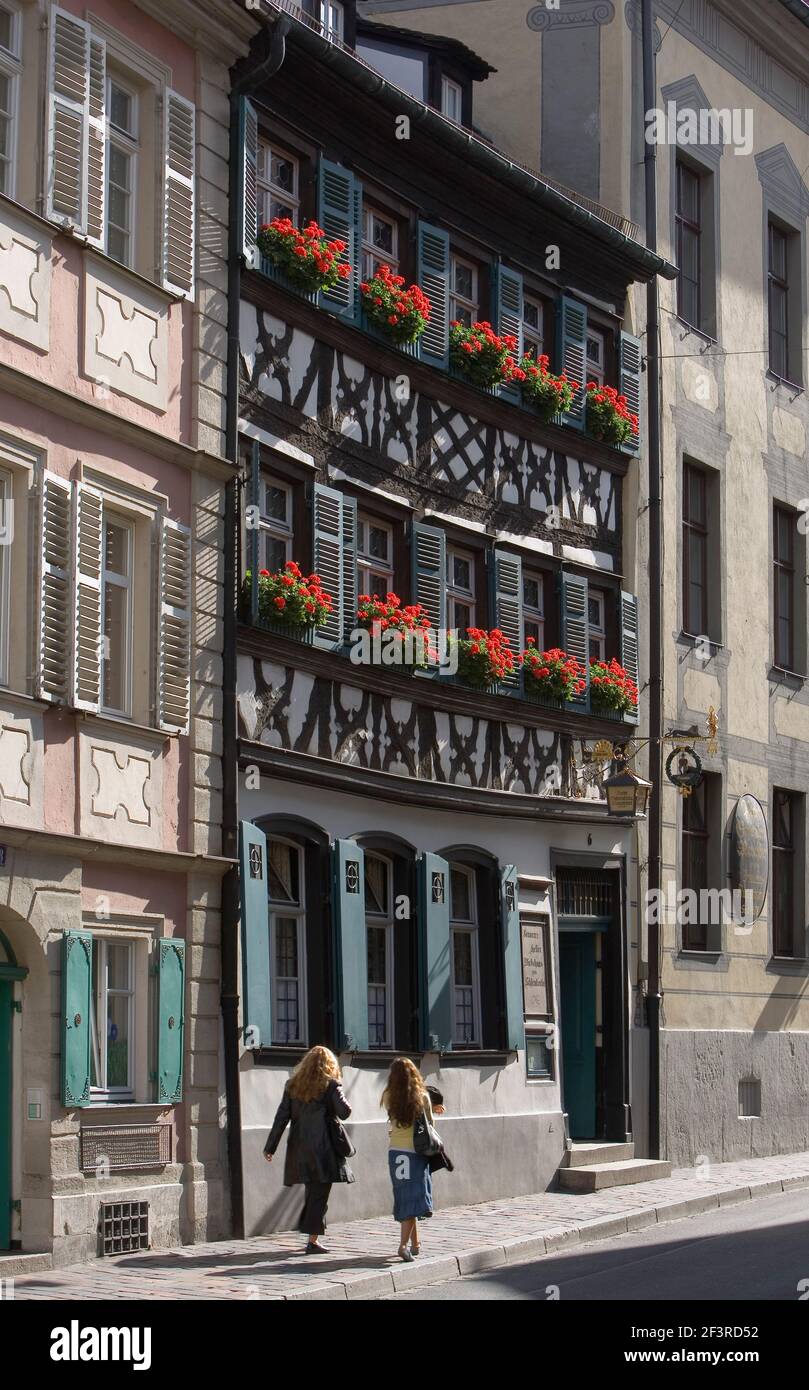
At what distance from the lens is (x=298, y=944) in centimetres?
1897

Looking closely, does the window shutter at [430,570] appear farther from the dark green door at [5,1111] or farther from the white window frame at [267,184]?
the dark green door at [5,1111]

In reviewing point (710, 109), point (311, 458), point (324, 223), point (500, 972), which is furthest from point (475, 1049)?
point (710, 109)

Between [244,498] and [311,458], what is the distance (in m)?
1.30

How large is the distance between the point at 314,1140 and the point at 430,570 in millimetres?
6761

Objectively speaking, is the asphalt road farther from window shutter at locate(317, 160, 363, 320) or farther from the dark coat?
window shutter at locate(317, 160, 363, 320)

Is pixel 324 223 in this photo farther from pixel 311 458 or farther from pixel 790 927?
pixel 790 927

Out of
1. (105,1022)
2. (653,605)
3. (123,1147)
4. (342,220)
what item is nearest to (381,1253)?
(123,1147)

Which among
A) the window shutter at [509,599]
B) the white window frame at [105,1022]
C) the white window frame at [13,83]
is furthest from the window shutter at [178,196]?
the window shutter at [509,599]

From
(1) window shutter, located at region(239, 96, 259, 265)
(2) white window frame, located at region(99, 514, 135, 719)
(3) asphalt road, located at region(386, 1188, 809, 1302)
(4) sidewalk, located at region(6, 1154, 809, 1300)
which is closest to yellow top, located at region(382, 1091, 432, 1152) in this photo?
(4) sidewalk, located at region(6, 1154, 809, 1300)

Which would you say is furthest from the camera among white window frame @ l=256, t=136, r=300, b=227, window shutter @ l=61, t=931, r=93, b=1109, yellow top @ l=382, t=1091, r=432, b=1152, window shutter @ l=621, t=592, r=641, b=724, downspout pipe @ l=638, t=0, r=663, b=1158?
window shutter @ l=621, t=592, r=641, b=724

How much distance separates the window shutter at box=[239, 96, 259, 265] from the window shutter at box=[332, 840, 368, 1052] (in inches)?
207

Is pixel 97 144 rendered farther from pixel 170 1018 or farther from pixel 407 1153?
pixel 407 1153

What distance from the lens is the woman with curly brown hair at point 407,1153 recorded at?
15.6 m

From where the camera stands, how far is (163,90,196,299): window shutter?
1734cm
